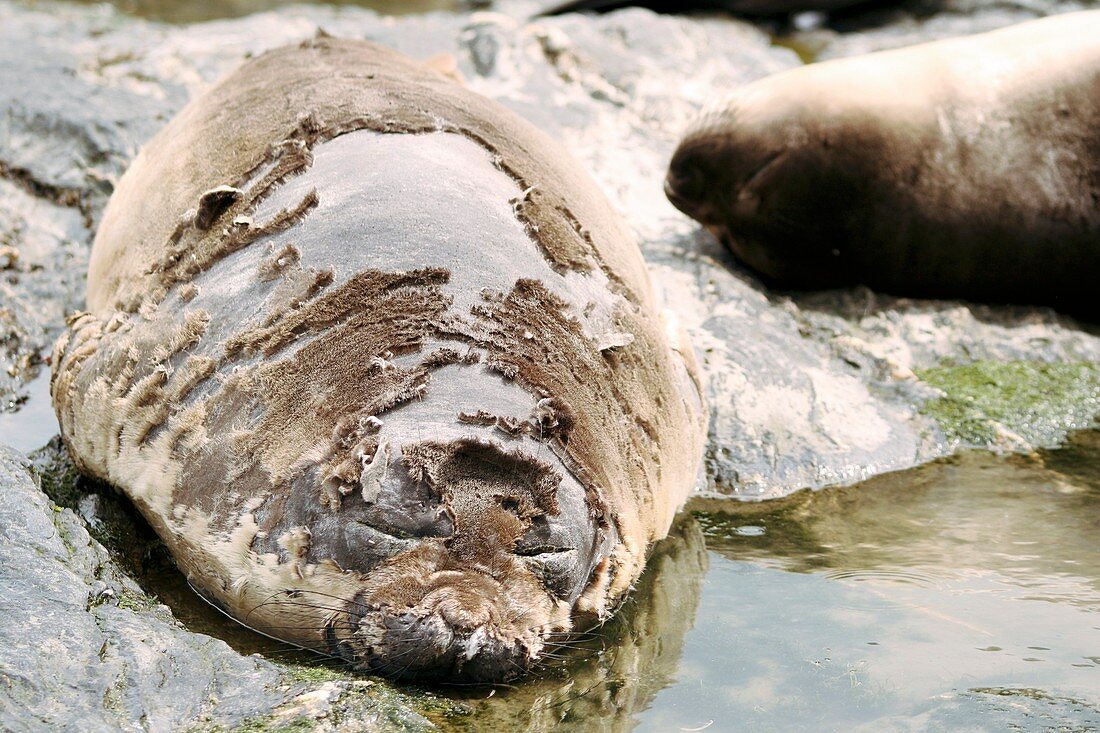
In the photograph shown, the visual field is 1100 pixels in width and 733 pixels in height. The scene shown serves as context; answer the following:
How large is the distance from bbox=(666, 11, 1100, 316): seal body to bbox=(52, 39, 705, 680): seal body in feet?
6.49

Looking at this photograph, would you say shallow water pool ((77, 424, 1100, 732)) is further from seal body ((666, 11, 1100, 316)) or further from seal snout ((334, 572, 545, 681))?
seal body ((666, 11, 1100, 316))

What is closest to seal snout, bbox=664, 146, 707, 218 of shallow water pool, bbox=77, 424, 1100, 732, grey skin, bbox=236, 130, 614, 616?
shallow water pool, bbox=77, 424, 1100, 732

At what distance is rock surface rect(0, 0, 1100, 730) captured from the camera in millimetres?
2607

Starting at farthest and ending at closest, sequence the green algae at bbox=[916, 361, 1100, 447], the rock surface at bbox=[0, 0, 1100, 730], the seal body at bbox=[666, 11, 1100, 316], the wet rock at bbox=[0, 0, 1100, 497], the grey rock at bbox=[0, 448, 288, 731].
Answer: the seal body at bbox=[666, 11, 1100, 316] → the green algae at bbox=[916, 361, 1100, 447] → the wet rock at bbox=[0, 0, 1100, 497] → the rock surface at bbox=[0, 0, 1100, 730] → the grey rock at bbox=[0, 448, 288, 731]

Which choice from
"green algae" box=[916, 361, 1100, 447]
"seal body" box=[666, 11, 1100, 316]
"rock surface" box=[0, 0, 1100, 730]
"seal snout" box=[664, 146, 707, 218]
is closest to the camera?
"rock surface" box=[0, 0, 1100, 730]

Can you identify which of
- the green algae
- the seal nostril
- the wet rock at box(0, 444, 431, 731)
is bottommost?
the green algae

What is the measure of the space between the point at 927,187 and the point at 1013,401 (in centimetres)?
117

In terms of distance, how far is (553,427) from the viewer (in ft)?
9.73

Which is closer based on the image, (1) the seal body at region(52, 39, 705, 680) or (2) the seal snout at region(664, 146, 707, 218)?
(1) the seal body at region(52, 39, 705, 680)

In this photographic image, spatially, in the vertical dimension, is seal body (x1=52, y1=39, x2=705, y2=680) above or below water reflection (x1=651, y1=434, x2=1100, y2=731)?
above

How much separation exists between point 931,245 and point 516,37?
2807mm

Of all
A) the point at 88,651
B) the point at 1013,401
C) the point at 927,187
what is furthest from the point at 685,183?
the point at 88,651

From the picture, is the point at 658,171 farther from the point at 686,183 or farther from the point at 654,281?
the point at 654,281

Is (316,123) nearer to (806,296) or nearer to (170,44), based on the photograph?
(806,296)
